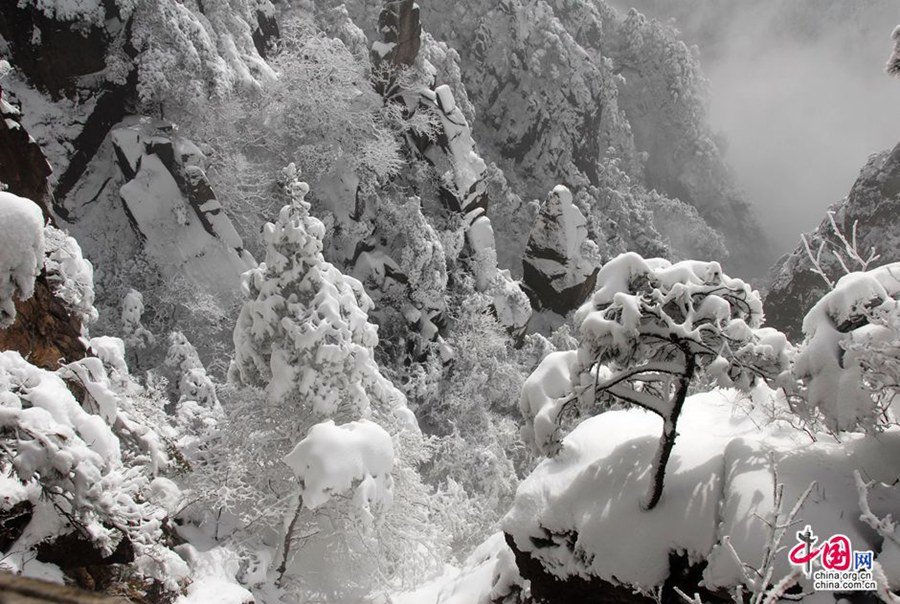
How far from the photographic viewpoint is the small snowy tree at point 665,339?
26.5 feet

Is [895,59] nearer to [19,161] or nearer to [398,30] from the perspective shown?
[19,161]

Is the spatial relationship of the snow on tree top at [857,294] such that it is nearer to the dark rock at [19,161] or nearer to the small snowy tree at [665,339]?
the small snowy tree at [665,339]

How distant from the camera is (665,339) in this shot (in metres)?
8.31

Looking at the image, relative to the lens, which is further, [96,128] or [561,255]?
[561,255]

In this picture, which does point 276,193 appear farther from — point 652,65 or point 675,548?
point 652,65

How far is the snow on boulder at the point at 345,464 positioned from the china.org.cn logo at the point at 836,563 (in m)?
7.14

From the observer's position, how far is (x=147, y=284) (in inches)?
879

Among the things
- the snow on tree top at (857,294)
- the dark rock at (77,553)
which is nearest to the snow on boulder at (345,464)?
the dark rock at (77,553)

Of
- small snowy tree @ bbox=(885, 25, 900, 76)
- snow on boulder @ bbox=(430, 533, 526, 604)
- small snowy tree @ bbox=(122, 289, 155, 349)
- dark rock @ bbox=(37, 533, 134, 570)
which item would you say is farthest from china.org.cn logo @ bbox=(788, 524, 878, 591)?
small snowy tree @ bbox=(122, 289, 155, 349)

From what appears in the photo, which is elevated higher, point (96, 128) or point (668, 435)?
point (668, 435)

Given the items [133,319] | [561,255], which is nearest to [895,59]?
[133,319]

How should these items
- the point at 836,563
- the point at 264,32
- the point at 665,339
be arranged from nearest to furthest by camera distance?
the point at 836,563 → the point at 665,339 → the point at 264,32

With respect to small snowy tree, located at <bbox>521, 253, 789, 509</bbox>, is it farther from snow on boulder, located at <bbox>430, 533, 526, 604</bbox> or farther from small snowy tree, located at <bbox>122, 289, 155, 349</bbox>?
small snowy tree, located at <bbox>122, 289, 155, 349</bbox>

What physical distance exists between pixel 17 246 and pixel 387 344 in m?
23.0
